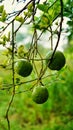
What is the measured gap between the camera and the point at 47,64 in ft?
4.05

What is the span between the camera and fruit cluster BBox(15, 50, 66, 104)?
4.20 feet

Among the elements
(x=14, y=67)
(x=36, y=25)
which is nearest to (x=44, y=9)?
(x=36, y=25)

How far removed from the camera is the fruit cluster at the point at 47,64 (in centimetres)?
128

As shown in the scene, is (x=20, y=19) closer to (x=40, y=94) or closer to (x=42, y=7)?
(x=42, y=7)

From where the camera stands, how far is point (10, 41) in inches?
53.1

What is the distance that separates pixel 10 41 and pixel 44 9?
6.4 inches

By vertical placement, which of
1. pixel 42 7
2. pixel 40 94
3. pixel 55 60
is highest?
pixel 42 7

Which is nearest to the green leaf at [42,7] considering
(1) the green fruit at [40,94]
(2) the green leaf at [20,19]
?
(2) the green leaf at [20,19]

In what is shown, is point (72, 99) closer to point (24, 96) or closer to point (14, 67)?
point (24, 96)

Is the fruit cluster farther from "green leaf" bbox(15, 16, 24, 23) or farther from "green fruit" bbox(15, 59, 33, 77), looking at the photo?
"green leaf" bbox(15, 16, 24, 23)

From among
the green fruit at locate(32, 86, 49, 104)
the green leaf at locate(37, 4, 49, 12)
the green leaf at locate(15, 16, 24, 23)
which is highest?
the green leaf at locate(37, 4, 49, 12)

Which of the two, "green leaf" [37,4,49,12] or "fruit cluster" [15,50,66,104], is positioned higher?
"green leaf" [37,4,49,12]

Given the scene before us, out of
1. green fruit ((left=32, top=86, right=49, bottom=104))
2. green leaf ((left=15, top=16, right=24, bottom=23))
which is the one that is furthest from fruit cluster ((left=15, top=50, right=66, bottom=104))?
green leaf ((left=15, top=16, right=24, bottom=23))

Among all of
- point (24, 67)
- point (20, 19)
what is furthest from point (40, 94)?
point (20, 19)
